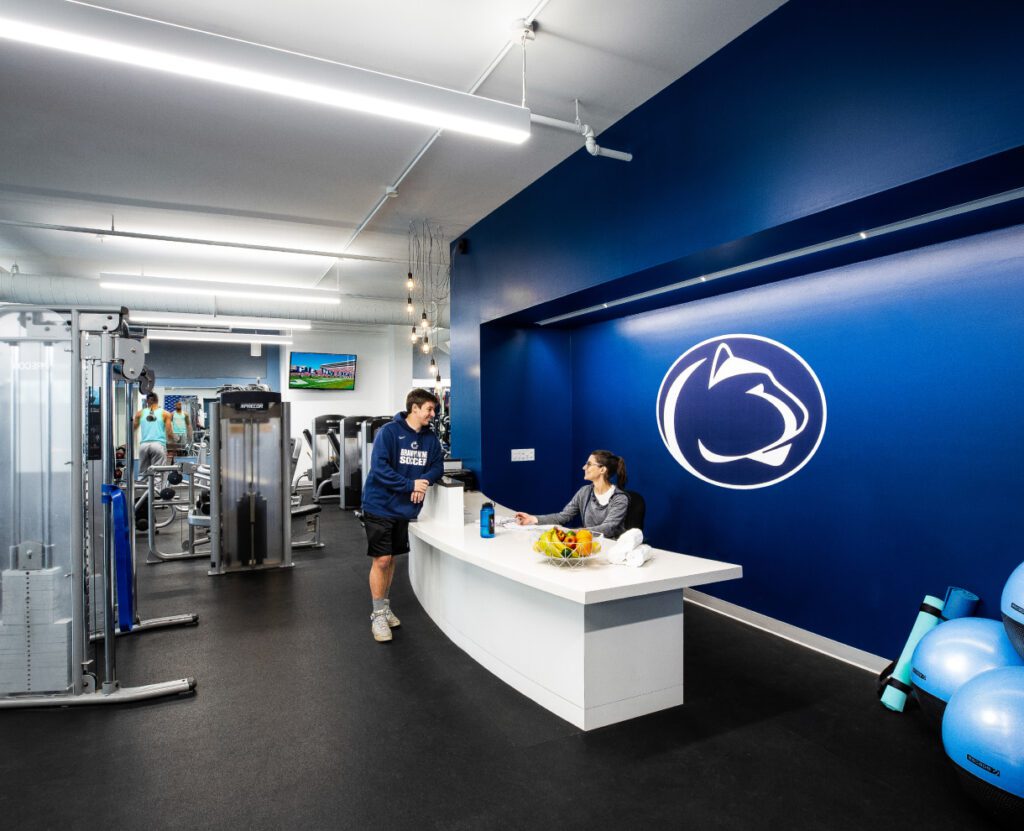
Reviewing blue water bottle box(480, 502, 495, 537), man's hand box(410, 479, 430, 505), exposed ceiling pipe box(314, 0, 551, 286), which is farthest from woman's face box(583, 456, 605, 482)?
exposed ceiling pipe box(314, 0, 551, 286)

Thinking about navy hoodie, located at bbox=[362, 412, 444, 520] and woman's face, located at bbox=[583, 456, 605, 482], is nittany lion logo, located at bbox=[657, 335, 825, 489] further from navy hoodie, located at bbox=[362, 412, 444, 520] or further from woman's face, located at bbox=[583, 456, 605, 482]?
navy hoodie, located at bbox=[362, 412, 444, 520]

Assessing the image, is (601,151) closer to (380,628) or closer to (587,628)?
(587,628)

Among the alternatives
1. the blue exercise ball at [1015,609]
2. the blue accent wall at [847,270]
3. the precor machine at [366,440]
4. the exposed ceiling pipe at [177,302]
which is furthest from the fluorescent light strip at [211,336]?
the blue exercise ball at [1015,609]

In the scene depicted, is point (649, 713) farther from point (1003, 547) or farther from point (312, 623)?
point (312, 623)

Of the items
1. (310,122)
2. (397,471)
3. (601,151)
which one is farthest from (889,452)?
(310,122)

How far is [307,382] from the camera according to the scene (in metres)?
12.6

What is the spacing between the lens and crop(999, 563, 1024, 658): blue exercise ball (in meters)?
2.20

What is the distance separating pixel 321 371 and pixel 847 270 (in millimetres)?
10810

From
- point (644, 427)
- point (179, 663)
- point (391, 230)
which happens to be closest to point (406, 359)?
point (391, 230)

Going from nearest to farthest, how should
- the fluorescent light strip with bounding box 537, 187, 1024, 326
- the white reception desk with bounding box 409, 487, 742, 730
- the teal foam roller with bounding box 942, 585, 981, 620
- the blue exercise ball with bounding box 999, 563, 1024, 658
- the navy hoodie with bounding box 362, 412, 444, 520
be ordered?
the blue exercise ball with bounding box 999, 563, 1024, 658
the fluorescent light strip with bounding box 537, 187, 1024, 326
the white reception desk with bounding box 409, 487, 742, 730
the teal foam roller with bounding box 942, 585, 981, 620
the navy hoodie with bounding box 362, 412, 444, 520

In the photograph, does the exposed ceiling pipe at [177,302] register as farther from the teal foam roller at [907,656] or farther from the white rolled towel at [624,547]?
the teal foam roller at [907,656]

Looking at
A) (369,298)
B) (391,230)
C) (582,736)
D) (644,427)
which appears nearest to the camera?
(582,736)

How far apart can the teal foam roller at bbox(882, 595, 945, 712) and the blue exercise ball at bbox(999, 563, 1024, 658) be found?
73cm

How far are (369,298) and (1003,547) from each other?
921 cm
